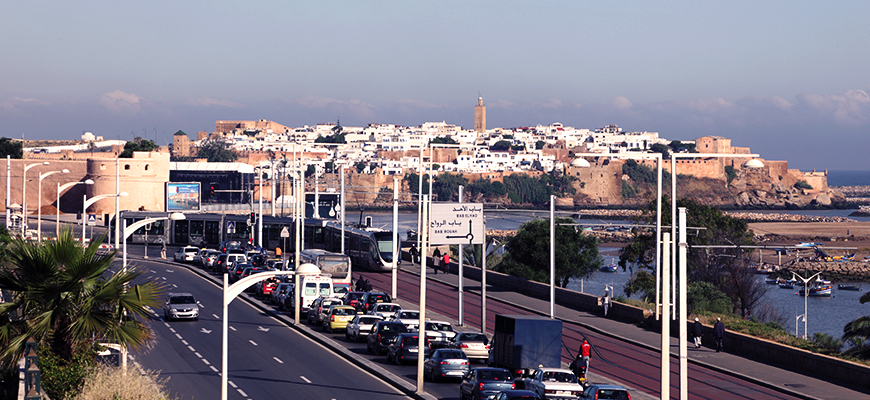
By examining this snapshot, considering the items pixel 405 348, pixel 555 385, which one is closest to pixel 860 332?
pixel 555 385

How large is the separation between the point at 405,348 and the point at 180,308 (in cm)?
1188

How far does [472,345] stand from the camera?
29.9m

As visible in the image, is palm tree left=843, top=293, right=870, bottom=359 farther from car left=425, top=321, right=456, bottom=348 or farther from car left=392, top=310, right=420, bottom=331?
car left=392, top=310, right=420, bottom=331

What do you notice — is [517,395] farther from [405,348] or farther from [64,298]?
[405,348]

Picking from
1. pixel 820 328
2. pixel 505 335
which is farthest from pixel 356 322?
pixel 820 328

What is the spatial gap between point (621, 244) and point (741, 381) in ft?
398

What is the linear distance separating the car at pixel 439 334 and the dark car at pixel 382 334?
1.03 meters

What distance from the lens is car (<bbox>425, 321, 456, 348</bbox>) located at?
30947mm

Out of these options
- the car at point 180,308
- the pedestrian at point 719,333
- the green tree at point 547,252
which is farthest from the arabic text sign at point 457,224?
the green tree at point 547,252

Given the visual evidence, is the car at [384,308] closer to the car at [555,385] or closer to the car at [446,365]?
the car at [446,365]

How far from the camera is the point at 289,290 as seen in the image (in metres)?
40.2

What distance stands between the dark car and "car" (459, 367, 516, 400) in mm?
7632

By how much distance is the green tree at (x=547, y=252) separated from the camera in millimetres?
59188

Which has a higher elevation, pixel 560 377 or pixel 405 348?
pixel 560 377
